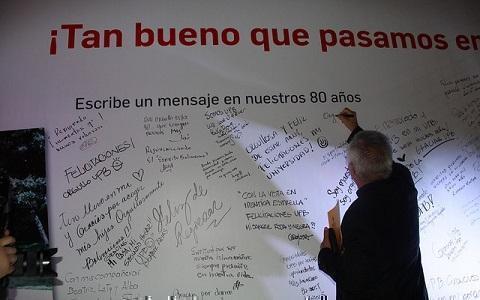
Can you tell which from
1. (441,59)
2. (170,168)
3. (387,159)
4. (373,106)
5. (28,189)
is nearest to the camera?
(387,159)

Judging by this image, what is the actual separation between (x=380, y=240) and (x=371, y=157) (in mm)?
415

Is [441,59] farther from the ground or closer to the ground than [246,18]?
closer to the ground

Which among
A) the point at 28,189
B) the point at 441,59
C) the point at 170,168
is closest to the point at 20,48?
the point at 28,189

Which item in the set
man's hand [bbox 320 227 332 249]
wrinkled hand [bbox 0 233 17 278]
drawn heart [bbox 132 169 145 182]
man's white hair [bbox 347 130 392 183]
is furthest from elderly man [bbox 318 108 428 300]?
wrinkled hand [bbox 0 233 17 278]

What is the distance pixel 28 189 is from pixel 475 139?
293cm

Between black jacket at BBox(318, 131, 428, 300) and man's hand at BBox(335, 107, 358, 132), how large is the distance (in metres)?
0.73

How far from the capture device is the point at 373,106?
2.46m

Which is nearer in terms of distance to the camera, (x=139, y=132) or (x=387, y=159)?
(x=387, y=159)

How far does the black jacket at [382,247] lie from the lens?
1.59 m

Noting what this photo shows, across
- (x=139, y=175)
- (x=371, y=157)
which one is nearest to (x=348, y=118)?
(x=371, y=157)

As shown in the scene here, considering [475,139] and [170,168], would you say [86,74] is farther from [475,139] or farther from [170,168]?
[475,139]

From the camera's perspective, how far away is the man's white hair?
1.77m

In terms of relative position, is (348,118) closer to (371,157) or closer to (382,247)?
(371,157)

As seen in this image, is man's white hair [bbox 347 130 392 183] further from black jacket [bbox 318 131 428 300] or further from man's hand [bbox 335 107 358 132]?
man's hand [bbox 335 107 358 132]
